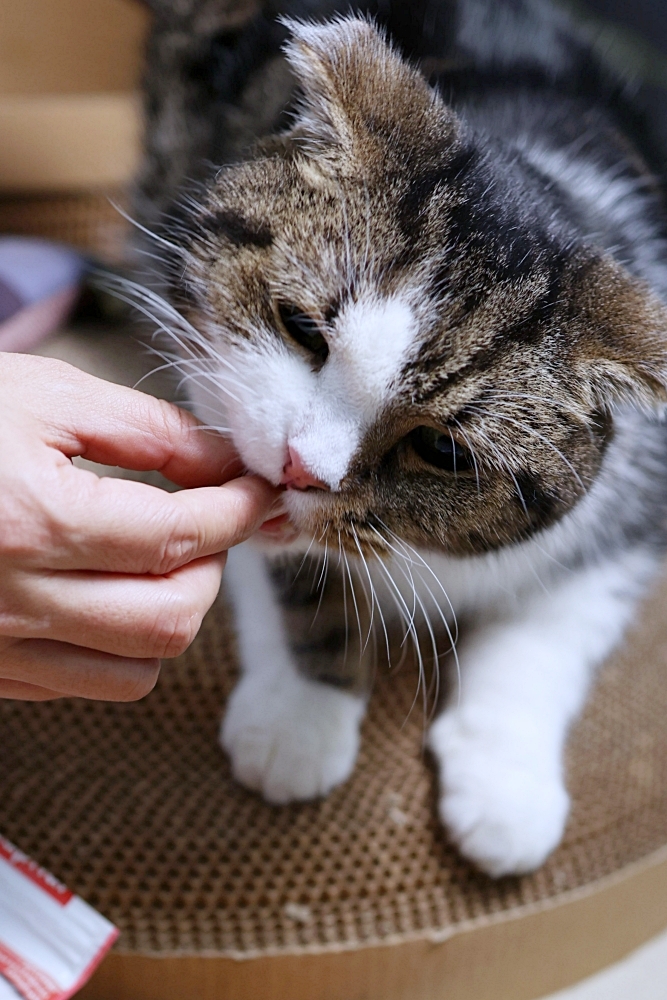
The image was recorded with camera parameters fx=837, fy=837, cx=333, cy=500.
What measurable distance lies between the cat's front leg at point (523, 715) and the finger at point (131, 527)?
44 centimetres

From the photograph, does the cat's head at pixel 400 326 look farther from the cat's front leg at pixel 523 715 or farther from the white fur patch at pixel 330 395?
the cat's front leg at pixel 523 715

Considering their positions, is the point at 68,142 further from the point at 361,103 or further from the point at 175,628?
the point at 175,628

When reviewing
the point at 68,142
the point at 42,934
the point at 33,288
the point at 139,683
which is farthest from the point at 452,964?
the point at 68,142

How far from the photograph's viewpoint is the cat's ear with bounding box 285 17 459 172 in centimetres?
68

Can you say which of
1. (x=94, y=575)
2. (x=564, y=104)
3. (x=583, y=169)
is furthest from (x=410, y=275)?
(x=564, y=104)

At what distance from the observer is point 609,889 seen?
3.05 feet

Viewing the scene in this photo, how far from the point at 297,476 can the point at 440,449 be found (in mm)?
122

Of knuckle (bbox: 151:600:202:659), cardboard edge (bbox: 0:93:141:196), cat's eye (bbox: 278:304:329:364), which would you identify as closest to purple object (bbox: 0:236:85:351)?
cardboard edge (bbox: 0:93:141:196)

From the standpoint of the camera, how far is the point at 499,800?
836 mm

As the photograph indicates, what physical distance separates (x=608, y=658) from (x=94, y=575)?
741mm

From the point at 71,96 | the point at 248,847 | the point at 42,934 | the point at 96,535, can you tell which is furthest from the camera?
the point at 71,96

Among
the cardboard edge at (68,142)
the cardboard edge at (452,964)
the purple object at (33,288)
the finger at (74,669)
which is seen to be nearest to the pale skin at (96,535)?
the finger at (74,669)

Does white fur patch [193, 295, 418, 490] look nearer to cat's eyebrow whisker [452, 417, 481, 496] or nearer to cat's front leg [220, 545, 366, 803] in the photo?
cat's eyebrow whisker [452, 417, 481, 496]

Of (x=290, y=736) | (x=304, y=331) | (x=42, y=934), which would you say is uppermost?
(x=304, y=331)
